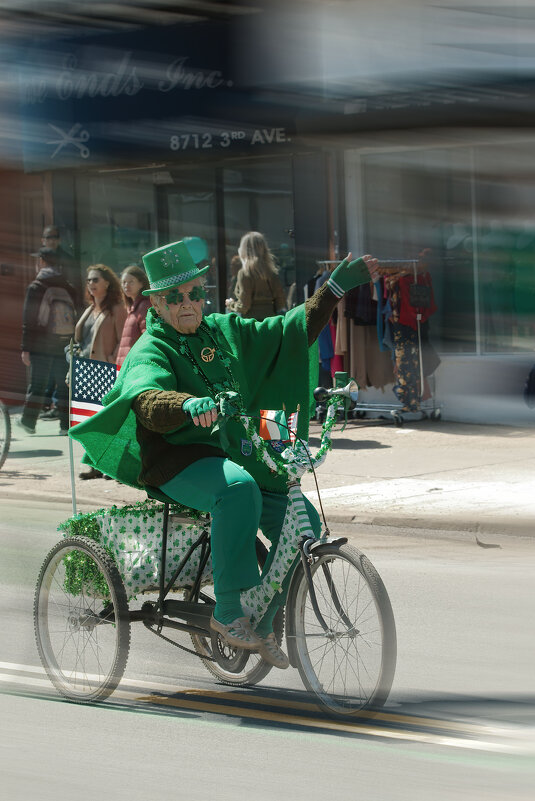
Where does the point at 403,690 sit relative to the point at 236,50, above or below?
below

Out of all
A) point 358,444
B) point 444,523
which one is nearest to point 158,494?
point 444,523

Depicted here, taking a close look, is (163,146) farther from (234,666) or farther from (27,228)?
(234,666)

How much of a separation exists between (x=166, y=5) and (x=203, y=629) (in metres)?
14.1

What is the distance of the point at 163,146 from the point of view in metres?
17.4

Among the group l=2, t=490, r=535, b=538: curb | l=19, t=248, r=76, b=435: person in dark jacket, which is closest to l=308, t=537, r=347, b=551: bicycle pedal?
l=2, t=490, r=535, b=538: curb

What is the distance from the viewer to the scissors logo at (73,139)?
18641 millimetres

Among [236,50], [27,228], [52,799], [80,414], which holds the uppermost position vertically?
[236,50]

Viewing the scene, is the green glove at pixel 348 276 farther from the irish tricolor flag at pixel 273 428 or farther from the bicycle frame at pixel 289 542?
the irish tricolor flag at pixel 273 428

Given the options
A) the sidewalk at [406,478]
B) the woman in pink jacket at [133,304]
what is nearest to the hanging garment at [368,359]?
the sidewalk at [406,478]

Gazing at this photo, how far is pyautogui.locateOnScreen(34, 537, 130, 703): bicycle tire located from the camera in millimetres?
5207

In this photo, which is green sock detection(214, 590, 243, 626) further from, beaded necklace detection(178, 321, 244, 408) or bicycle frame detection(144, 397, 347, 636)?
beaded necklace detection(178, 321, 244, 408)

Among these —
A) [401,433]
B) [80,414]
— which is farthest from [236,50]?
[80,414]

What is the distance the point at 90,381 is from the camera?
264 inches

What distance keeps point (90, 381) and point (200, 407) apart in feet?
7.28
